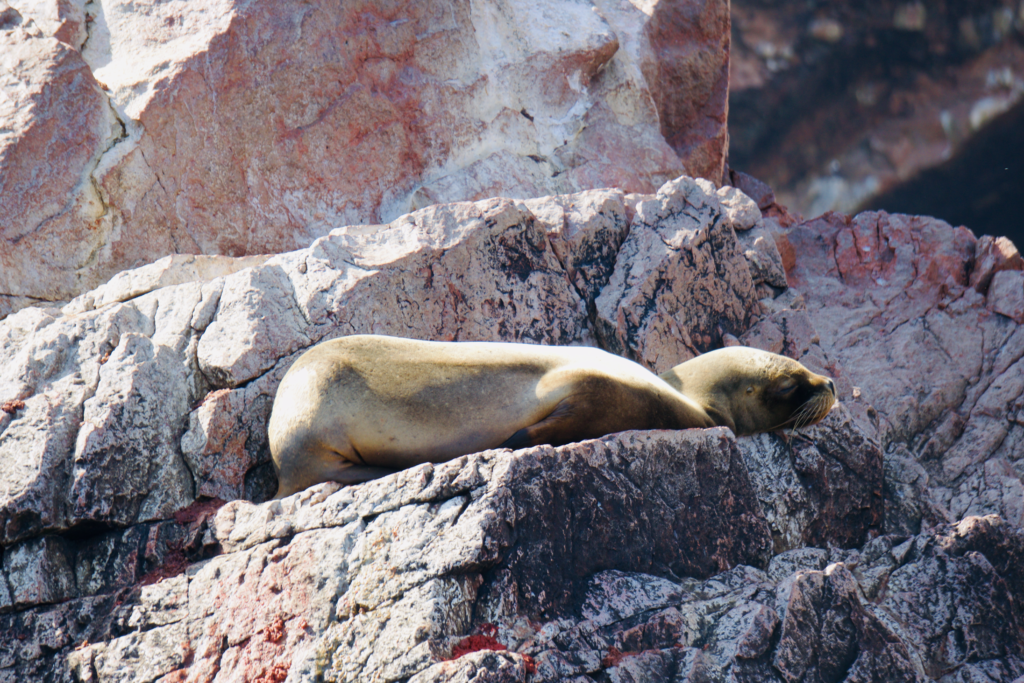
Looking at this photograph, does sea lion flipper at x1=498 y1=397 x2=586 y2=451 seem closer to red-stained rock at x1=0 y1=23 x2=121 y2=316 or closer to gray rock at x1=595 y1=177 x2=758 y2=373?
gray rock at x1=595 y1=177 x2=758 y2=373

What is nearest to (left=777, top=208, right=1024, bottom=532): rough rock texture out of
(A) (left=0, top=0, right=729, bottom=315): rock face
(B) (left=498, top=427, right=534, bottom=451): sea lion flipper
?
(A) (left=0, top=0, right=729, bottom=315): rock face

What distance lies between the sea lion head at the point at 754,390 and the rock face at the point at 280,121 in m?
2.86

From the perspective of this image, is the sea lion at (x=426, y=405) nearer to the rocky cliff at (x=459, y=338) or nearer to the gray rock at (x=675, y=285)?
the rocky cliff at (x=459, y=338)

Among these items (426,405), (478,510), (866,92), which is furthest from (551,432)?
(866,92)

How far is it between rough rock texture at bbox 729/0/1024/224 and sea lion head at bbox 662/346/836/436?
1216 cm

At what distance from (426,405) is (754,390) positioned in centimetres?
200

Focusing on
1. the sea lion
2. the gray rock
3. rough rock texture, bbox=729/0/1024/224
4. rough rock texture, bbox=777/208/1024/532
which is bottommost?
rough rock texture, bbox=729/0/1024/224

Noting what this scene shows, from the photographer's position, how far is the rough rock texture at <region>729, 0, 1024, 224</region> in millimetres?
14930

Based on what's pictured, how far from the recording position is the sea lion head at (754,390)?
466 centimetres

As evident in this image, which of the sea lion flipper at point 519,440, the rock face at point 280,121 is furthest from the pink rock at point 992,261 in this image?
the sea lion flipper at point 519,440

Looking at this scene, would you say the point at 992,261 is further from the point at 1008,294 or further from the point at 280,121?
the point at 280,121

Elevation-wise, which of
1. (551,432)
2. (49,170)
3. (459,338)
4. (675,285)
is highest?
(49,170)

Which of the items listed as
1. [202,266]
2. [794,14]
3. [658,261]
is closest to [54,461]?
[202,266]

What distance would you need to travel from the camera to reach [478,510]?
3.05 m
